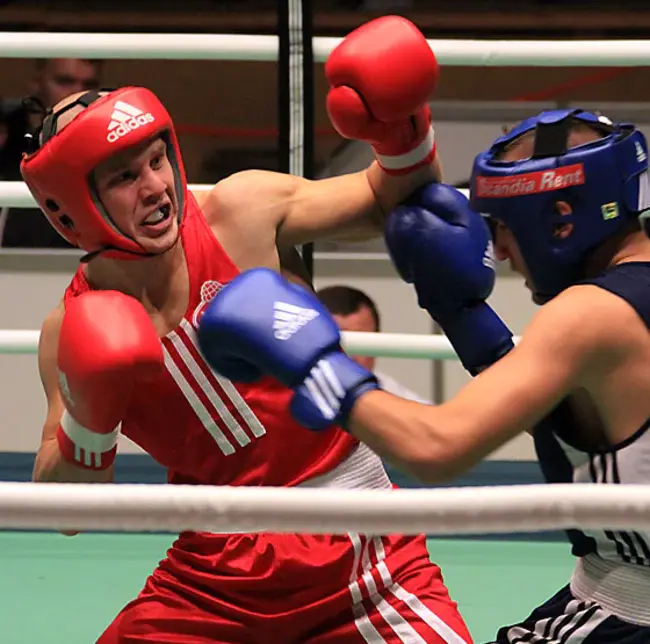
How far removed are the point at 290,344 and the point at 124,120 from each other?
0.40 meters

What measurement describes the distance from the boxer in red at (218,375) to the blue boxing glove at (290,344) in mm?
220

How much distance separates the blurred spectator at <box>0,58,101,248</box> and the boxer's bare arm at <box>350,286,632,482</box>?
2051 mm

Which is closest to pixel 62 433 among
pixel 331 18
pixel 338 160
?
pixel 338 160

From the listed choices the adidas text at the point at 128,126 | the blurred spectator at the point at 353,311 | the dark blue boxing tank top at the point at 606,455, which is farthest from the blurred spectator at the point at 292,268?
the blurred spectator at the point at 353,311

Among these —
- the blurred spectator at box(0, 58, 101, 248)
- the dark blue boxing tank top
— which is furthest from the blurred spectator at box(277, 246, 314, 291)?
the blurred spectator at box(0, 58, 101, 248)

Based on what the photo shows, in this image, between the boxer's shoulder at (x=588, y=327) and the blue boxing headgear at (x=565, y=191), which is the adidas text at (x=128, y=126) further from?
the boxer's shoulder at (x=588, y=327)

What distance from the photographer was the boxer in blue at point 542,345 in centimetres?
111

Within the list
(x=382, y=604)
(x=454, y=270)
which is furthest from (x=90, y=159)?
(x=382, y=604)

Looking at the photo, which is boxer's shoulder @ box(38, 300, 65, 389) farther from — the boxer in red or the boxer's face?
the boxer's face

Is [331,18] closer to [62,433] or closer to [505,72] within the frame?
[505,72]

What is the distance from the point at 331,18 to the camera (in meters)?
4.07

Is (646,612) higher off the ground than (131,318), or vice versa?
(131,318)

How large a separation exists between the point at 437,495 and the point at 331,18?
340 centimetres

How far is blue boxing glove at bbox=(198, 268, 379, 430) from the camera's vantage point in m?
1.13
